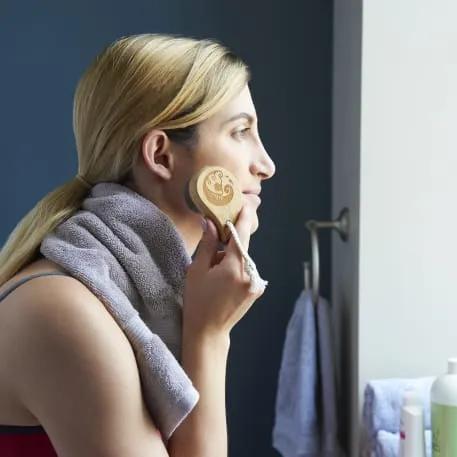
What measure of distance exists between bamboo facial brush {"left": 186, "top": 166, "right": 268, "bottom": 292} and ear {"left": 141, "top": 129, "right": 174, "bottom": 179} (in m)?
0.04

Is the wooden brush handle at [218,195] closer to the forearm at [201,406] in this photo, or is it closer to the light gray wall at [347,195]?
the forearm at [201,406]

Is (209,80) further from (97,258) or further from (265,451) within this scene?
(265,451)

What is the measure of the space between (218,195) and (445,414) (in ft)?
1.97

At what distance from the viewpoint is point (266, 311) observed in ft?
5.82

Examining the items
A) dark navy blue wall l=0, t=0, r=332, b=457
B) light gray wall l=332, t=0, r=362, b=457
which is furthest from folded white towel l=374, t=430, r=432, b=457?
dark navy blue wall l=0, t=0, r=332, b=457

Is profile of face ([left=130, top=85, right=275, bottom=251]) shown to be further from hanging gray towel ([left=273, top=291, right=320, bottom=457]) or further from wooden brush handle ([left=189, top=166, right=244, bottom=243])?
hanging gray towel ([left=273, top=291, right=320, bottom=457])

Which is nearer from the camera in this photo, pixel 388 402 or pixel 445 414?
pixel 445 414

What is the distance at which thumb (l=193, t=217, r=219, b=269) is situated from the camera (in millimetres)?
868

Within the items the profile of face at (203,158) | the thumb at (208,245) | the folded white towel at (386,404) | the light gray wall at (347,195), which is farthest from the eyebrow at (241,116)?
the folded white towel at (386,404)

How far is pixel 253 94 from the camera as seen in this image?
1745 mm

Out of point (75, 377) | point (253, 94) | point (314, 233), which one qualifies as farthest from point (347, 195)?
point (75, 377)

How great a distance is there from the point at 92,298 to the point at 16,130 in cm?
112

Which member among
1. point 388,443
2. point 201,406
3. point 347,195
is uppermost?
point 347,195

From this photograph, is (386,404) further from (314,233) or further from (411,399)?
(314,233)
